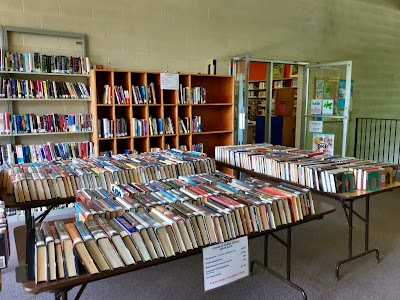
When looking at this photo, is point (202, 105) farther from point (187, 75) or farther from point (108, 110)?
point (108, 110)

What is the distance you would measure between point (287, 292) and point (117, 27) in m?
3.95

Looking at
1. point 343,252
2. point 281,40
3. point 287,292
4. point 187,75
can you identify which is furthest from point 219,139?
point 287,292

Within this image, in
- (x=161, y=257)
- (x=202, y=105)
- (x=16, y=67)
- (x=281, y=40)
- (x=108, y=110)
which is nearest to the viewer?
(x=161, y=257)

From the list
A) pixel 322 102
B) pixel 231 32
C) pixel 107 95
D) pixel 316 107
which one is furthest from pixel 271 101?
pixel 107 95

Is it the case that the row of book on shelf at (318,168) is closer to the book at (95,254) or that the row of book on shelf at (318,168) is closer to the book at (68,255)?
the book at (95,254)

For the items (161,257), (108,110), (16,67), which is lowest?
(161,257)

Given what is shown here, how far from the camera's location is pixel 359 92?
7.46m

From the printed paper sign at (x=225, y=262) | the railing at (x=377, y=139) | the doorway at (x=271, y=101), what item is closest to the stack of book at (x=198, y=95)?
the doorway at (x=271, y=101)

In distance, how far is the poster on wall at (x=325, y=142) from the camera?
6066 mm

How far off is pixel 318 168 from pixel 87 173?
183 centimetres

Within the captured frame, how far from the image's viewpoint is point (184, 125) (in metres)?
4.91

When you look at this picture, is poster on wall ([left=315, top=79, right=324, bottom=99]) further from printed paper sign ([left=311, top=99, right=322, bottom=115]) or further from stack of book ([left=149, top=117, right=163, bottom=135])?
stack of book ([left=149, top=117, right=163, bottom=135])

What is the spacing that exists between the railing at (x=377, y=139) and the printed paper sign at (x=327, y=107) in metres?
1.98

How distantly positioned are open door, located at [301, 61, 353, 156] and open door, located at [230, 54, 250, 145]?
153 centimetres
